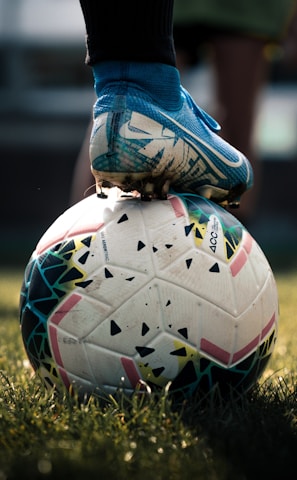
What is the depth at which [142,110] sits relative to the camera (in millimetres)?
1922

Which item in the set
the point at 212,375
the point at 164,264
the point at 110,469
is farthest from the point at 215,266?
the point at 110,469

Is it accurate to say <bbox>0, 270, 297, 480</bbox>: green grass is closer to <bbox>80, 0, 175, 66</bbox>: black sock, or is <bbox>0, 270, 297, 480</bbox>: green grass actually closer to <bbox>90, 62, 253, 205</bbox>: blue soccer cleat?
<bbox>90, 62, 253, 205</bbox>: blue soccer cleat

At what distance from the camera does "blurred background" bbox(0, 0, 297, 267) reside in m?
12.1

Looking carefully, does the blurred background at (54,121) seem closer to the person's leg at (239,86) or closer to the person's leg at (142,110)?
the person's leg at (239,86)

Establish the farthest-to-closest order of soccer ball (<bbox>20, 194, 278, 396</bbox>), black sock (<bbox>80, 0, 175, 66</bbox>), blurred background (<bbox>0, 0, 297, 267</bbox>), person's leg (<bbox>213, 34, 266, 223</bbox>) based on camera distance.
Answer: blurred background (<bbox>0, 0, 297, 267</bbox>) → person's leg (<bbox>213, 34, 266, 223</bbox>) → black sock (<bbox>80, 0, 175, 66</bbox>) → soccer ball (<bbox>20, 194, 278, 396</bbox>)

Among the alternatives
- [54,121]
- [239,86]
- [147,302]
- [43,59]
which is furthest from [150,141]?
[43,59]

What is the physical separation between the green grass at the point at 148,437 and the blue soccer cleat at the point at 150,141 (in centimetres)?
55

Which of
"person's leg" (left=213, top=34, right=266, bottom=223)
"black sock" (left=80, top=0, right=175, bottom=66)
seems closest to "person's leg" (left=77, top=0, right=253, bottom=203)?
"black sock" (left=80, top=0, right=175, bottom=66)

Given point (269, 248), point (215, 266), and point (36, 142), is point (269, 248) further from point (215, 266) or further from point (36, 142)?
point (215, 266)

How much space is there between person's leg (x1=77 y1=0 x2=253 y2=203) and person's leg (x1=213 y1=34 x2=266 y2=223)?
1794mm

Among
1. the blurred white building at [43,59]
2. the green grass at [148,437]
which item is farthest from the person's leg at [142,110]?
the blurred white building at [43,59]

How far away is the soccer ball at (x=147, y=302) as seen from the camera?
1842 mm

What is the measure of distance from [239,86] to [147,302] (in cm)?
237

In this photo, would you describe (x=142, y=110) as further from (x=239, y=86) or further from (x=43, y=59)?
(x=43, y=59)
